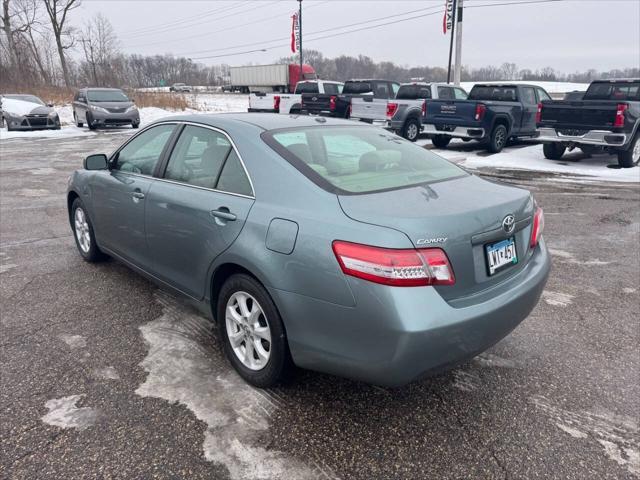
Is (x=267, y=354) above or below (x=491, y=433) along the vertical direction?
above

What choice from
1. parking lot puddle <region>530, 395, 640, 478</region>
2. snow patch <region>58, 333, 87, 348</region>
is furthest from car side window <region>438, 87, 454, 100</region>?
snow patch <region>58, 333, 87, 348</region>

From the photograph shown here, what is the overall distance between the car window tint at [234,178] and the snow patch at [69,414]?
4.85 ft

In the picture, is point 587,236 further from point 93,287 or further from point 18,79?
point 18,79

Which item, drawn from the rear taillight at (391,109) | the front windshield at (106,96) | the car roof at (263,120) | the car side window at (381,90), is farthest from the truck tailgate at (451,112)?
the front windshield at (106,96)

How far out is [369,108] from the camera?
15.6 meters

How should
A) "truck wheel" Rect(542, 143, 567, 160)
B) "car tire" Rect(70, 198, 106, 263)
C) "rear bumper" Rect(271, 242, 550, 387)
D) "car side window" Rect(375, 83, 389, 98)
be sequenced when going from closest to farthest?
"rear bumper" Rect(271, 242, 550, 387) < "car tire" Rect(70, 198, 106, 263) < "truck wheel" Rect(542, 143, 567, 160) < "car side window" Rect(375, 83, 389, 98)

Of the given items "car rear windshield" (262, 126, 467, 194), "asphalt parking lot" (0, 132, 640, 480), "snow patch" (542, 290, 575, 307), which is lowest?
"snow patch" (542, 290, 575, 307)

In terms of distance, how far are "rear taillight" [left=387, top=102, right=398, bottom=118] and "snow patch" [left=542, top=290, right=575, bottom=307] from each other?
1163 centimetres

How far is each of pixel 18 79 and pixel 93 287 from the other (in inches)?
1620

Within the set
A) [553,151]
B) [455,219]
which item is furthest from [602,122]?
[455,219]

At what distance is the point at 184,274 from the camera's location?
3324mm

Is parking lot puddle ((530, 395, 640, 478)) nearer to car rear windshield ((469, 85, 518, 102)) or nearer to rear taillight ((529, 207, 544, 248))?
rear taillight ((529, 207, 544, 248))

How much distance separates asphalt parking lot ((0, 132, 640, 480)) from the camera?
2.34m

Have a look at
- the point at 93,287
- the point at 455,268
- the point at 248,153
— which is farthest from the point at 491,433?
the point at 93,287
